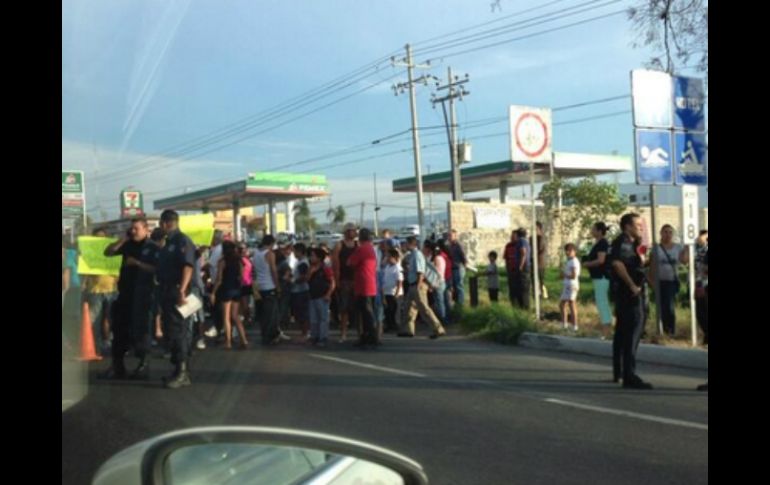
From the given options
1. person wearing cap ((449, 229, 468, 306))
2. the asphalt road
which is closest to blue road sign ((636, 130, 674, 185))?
the asphalt road

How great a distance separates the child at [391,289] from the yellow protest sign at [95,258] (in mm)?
9479

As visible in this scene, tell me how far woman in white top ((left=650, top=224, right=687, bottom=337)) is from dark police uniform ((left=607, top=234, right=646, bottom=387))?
278 cm

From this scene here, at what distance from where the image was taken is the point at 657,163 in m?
7.17

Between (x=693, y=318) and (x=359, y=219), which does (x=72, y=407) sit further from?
(x=693, y=318)

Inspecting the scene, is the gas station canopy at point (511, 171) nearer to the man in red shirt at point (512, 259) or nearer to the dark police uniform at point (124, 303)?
the dark police uniform at point (124, 303)

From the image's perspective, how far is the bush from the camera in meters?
9.87

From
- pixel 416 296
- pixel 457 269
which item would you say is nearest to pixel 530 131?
pixel 416 296

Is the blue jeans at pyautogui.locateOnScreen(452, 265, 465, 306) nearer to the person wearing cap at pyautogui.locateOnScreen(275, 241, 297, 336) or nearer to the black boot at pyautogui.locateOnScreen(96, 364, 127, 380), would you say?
the person wearing cap at pyautogui.locateOnScreen(275, 241, 297, 336)

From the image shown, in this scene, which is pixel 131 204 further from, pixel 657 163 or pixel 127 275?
pixel 657 163

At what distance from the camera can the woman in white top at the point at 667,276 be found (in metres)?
9.32

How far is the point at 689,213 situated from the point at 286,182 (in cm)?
728
